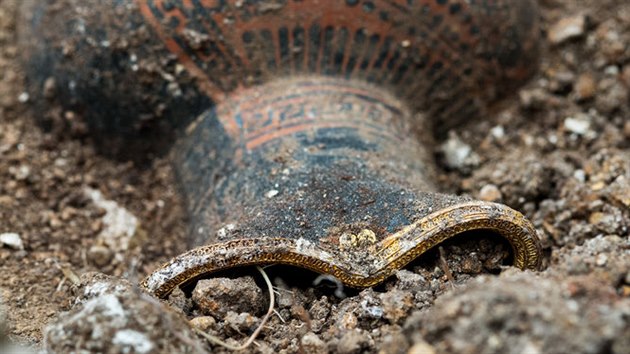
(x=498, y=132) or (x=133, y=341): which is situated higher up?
(x=498, y=132)

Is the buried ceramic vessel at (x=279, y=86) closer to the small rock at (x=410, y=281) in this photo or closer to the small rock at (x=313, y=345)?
the small rock at (x=410, y=281)

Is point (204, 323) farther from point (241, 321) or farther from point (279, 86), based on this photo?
point (279, 86)

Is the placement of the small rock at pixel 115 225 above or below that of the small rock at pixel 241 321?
below

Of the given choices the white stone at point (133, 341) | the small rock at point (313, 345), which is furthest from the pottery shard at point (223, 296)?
the white stone at point (133, 341)

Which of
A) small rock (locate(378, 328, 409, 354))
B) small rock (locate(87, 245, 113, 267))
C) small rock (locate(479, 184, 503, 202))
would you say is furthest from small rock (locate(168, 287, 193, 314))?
small rock (locate(479, 184, 503, 202))

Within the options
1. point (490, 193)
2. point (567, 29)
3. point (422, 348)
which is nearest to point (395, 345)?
point (422, 348)

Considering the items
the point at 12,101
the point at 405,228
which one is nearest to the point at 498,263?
the point at 405,228
